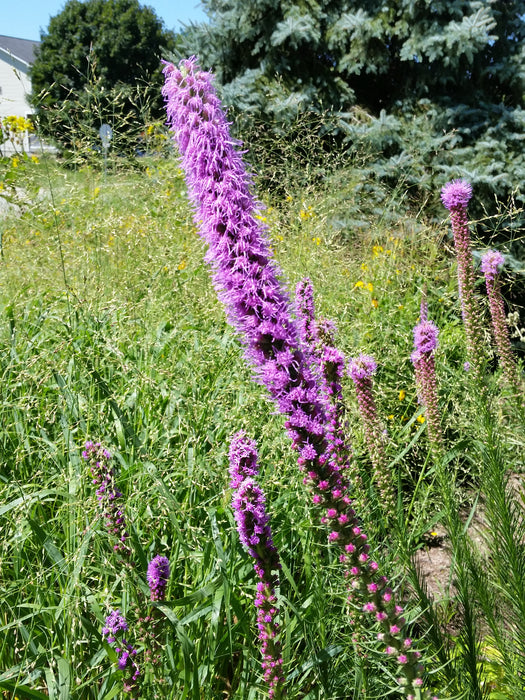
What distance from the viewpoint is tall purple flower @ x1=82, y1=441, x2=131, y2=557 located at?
1770 millimetres

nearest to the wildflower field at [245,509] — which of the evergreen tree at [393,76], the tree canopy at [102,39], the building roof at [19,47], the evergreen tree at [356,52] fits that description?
the evergreen tree at [393,76]

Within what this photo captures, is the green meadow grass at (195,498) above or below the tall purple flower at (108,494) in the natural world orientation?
below

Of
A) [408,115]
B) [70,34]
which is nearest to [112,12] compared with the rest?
[70,34]

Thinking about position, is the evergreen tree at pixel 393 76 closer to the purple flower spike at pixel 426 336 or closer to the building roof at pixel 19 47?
the purple flower spike at pixel 426 336

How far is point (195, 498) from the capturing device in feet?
7.75

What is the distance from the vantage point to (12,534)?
2225 mm

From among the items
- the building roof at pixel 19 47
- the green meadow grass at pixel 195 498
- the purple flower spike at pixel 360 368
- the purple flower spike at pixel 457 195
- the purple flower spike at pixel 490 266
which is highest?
the purple flower spike at pixel 457 195

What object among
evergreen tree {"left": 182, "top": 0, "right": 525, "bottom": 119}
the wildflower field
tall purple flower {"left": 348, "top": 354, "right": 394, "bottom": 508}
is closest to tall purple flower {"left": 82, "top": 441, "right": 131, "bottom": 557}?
the wildflower field

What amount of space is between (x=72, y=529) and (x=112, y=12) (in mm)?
38487

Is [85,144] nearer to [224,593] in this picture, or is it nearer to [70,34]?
[224,593]

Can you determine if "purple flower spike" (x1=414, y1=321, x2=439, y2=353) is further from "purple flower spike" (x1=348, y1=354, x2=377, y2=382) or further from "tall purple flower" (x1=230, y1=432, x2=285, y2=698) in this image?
"tall purple flower" (x1=230, y1=432, x2=285, y2=698)

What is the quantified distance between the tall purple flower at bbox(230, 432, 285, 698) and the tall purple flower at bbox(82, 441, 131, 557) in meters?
0.48

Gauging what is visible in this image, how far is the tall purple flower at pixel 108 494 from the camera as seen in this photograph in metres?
1.77

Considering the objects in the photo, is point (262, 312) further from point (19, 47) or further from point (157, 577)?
point (19, 47)
